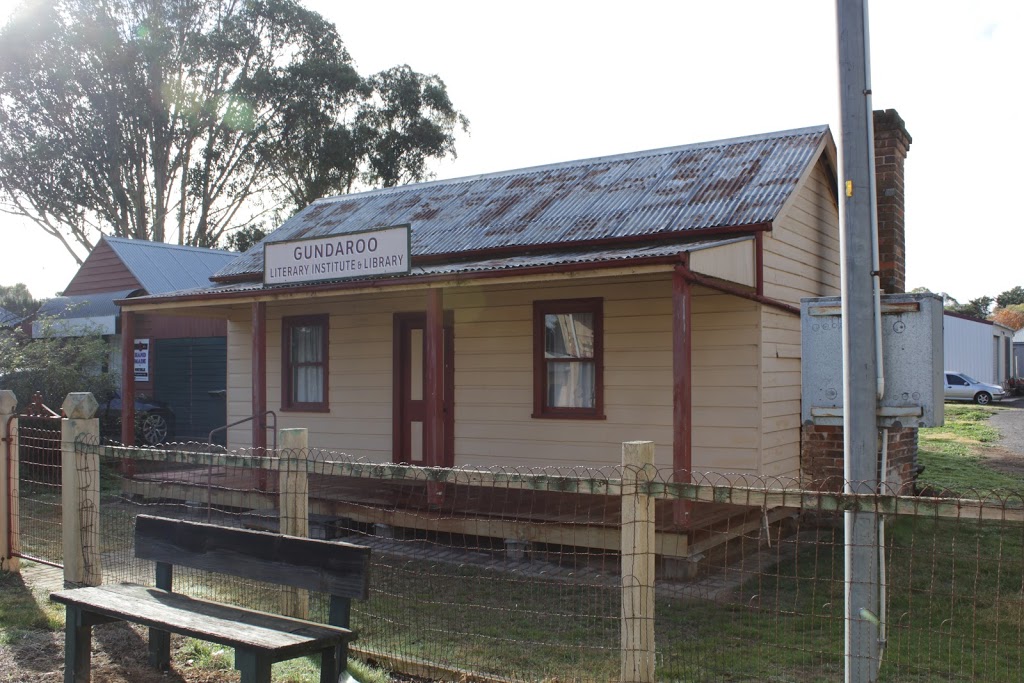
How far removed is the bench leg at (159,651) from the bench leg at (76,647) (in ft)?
1.44

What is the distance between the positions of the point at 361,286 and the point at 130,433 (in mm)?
4591

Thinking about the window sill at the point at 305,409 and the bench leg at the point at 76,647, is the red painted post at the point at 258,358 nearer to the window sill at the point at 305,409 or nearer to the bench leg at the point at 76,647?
the window sill at the point at 305,409

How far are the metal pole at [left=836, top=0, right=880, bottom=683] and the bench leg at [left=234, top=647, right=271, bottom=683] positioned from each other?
99.0 inches

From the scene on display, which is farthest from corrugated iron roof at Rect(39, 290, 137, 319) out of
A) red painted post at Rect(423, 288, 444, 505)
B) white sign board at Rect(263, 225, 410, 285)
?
red painted post at Rect(423, 288, 444, 505)

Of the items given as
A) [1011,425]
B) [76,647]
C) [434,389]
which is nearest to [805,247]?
[434,389]

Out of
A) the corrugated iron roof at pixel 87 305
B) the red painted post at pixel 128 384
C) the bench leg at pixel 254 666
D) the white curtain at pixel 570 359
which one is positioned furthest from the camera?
the corrugated iron roof at pixel 87 305

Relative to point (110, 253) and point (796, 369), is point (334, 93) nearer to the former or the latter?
point (110, 253)

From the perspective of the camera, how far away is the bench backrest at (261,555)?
14.5 feet

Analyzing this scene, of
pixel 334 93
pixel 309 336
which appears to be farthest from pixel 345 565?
pixel 334 93

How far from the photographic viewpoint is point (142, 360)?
65.7 feet

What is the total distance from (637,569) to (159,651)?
298cm

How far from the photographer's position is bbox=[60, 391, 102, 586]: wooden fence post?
264 inches

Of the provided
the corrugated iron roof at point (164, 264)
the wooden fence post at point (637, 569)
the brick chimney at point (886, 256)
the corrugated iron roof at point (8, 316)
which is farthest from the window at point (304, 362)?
the corrugated iron roof at point (164, 264)

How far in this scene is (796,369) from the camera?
35.3 feet
